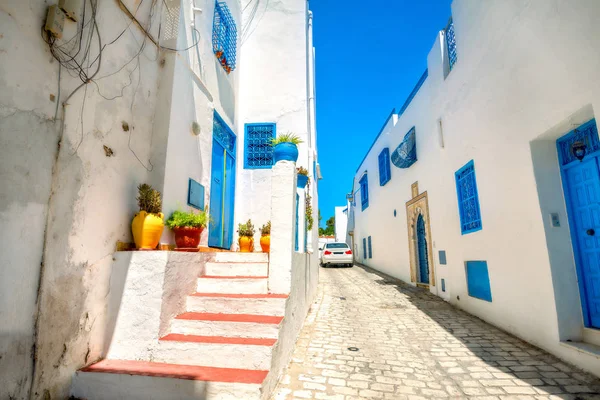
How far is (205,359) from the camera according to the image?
2646 millimetres

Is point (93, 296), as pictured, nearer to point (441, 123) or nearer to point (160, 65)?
point (160, 65)

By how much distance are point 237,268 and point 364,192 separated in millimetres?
12907

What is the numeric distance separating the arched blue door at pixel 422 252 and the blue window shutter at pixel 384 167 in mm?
2939

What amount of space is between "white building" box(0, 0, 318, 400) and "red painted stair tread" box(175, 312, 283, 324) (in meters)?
0.14

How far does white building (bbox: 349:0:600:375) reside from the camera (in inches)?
126

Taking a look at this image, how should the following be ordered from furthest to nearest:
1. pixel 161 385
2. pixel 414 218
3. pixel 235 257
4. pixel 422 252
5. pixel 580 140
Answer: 1. pixel 414 218
2. pixel 422 252
3. pixel 235 257
4. pixel 580 140
5. pixel 161 385

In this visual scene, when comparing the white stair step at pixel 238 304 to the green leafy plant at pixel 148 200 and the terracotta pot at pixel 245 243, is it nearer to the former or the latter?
the green leafy plant at pixel 148 200

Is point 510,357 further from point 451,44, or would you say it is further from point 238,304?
point 451,44

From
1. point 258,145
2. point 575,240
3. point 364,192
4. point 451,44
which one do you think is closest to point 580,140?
point 575,240

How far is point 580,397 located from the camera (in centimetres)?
263

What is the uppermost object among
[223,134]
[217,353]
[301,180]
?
[223,134]

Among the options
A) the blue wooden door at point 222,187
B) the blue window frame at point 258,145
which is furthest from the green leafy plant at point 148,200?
the blue window frame at point 258,145

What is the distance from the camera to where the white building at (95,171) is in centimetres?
214

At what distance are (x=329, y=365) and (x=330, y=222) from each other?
3780 centimetres
